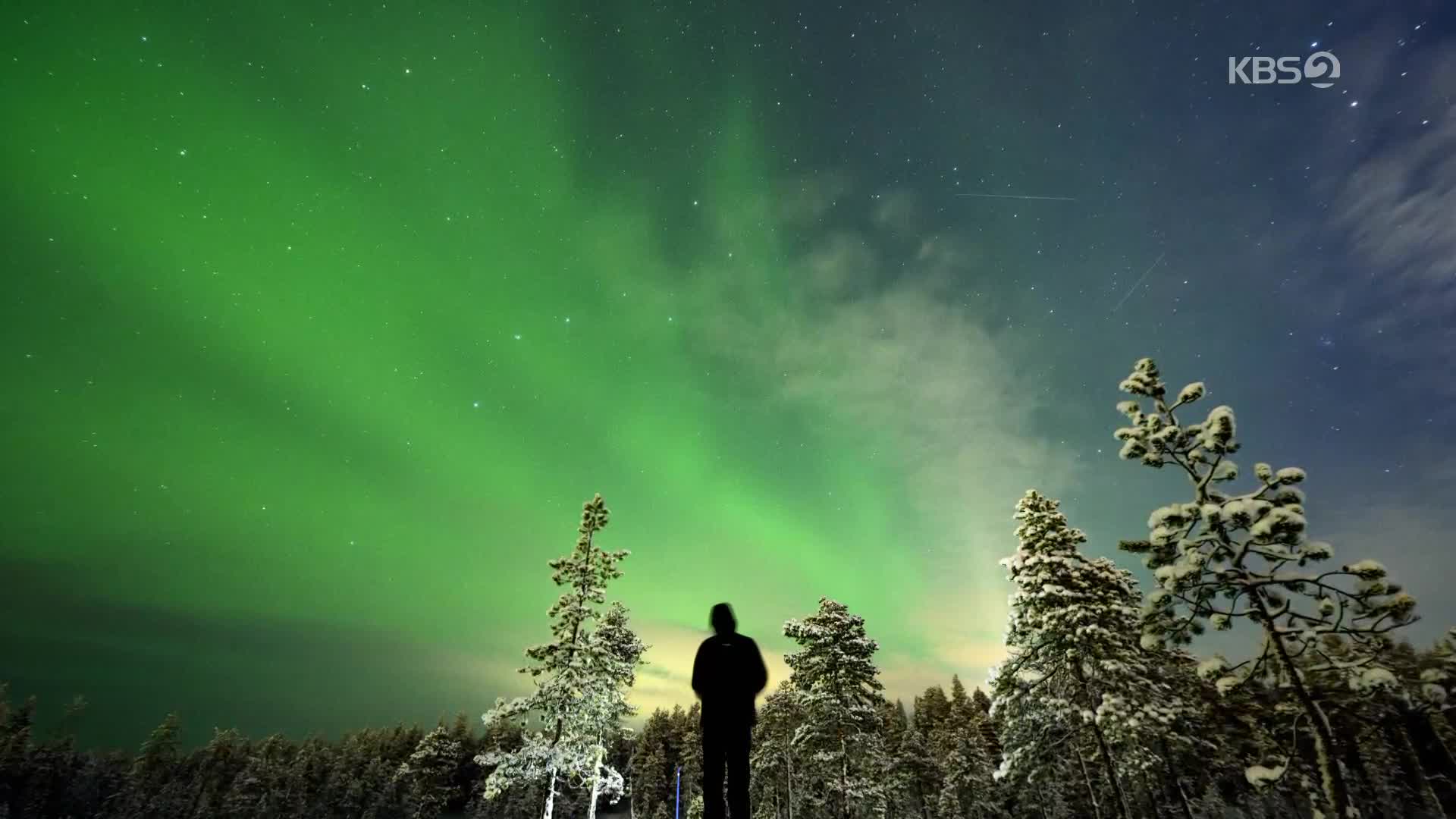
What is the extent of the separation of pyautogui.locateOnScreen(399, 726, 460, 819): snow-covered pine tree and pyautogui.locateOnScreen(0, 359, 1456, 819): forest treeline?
0.95ft

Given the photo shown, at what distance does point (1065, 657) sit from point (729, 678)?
844 inches

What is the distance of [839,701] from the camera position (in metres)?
29.6

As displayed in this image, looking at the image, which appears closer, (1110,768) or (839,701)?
(1110,768)

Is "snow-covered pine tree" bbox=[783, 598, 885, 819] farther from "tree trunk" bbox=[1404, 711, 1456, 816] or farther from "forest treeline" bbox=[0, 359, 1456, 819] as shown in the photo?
"tree trunk" bbox=[1404, 711, 1456, 816]

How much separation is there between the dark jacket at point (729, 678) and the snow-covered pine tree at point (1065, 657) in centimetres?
1947

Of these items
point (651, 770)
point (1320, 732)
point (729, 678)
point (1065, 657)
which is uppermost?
point (1065, 657)

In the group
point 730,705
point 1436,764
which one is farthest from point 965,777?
point 730,705

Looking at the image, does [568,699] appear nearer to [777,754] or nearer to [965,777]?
[777,754]

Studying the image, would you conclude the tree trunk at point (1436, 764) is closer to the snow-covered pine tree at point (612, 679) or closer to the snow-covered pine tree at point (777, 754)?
the snow-covered pine tree at point (777, 754)

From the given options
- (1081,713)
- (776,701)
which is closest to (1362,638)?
(1081,713)

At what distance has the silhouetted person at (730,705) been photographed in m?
5.13

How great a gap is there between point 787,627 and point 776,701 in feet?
64.8

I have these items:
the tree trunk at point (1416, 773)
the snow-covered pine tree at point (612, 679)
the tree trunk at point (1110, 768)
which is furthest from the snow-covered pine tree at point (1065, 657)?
the tree trunk at point (1416, 773)

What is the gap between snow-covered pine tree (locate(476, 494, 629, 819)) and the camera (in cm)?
2236
